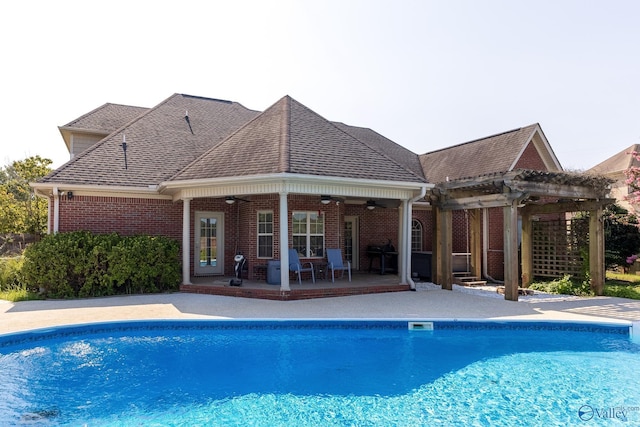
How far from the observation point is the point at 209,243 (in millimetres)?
13867

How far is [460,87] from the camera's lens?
1399cm

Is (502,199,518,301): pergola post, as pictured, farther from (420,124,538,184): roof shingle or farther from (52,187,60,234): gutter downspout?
(52,187,60,234): gutter downspout

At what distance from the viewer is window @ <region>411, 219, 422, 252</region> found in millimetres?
16875

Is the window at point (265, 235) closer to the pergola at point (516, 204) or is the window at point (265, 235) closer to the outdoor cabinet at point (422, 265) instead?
the pergola at point (516, 204)

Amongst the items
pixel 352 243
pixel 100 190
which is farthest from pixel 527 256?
pixel 100 190

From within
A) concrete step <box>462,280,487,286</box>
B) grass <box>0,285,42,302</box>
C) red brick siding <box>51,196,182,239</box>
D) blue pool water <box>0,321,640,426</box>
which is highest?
red brick siding <box>51,196,182,239</box>

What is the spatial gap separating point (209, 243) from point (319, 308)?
5.99 metres

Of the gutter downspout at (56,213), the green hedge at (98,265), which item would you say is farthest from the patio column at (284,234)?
the gutter downspout at (56,213)

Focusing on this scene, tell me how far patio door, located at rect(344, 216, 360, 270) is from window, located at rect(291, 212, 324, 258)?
10.0ft

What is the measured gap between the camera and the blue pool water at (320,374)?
461cm

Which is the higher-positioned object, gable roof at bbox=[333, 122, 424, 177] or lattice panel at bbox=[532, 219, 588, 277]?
gable roof at bbox=[333, 122, 424, 177]

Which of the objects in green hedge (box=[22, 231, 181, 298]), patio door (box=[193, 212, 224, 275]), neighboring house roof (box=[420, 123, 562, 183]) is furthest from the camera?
neighboring house roof (box=[420, 123, 562, 183])

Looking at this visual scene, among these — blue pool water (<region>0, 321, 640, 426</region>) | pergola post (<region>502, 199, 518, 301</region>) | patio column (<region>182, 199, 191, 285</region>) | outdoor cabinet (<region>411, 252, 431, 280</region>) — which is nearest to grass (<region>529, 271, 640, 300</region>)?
pergola post (<region>502, 199, 518, 301</region>)

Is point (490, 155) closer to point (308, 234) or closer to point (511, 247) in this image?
point (511, 247)
